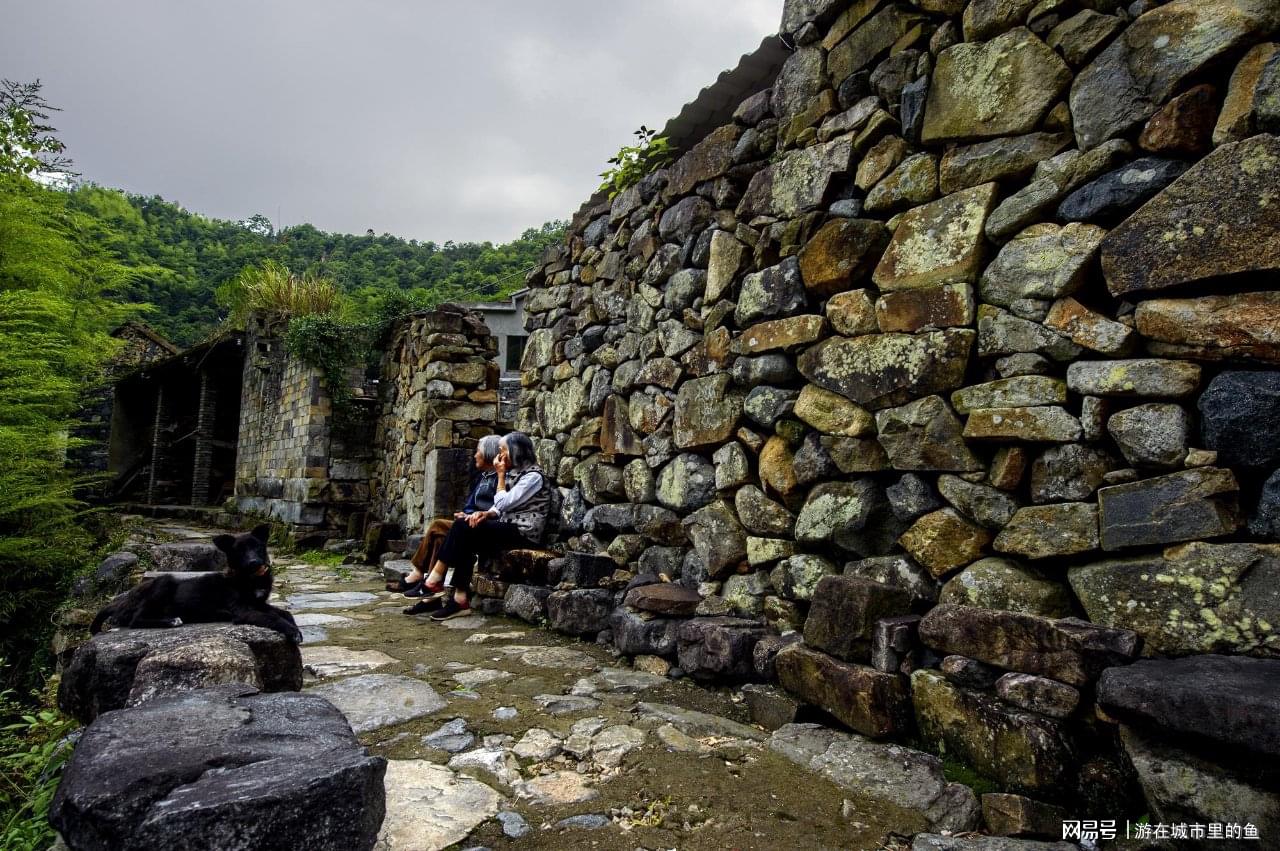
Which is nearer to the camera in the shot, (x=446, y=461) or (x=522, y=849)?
(x=522, y=849)

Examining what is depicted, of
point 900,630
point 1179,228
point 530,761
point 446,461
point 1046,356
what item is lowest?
point 530,761

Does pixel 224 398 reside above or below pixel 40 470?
above

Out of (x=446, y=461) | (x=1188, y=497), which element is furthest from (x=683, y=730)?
(x=446, y=461)

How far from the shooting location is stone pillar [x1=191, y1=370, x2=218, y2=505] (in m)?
14.3

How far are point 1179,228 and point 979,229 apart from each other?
24.0 inches

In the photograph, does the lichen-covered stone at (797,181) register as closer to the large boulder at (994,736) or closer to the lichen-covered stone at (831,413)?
the lichen-covered stone at (831,413)

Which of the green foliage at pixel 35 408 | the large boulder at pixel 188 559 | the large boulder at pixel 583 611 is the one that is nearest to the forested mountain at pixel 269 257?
the green foliage at pixel 35 408

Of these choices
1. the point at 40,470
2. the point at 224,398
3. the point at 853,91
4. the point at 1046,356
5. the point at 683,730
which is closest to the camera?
the point at 1046,356

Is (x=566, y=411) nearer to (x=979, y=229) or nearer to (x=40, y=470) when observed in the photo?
(x=979, y=229)

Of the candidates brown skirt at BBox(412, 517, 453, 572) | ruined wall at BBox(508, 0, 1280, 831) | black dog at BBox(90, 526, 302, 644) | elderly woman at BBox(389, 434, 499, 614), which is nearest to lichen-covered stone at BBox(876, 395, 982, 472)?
ruined wall at BBox(508, 0, 1280, 831)

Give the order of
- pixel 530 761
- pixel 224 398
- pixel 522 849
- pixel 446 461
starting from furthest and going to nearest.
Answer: pixel 224 398 < pixel 446 461 < pixel 530 761 < pixel 522 849

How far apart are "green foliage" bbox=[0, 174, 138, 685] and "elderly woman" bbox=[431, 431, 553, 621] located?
293cm

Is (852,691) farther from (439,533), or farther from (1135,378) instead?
(439,533)

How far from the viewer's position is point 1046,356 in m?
2.19
